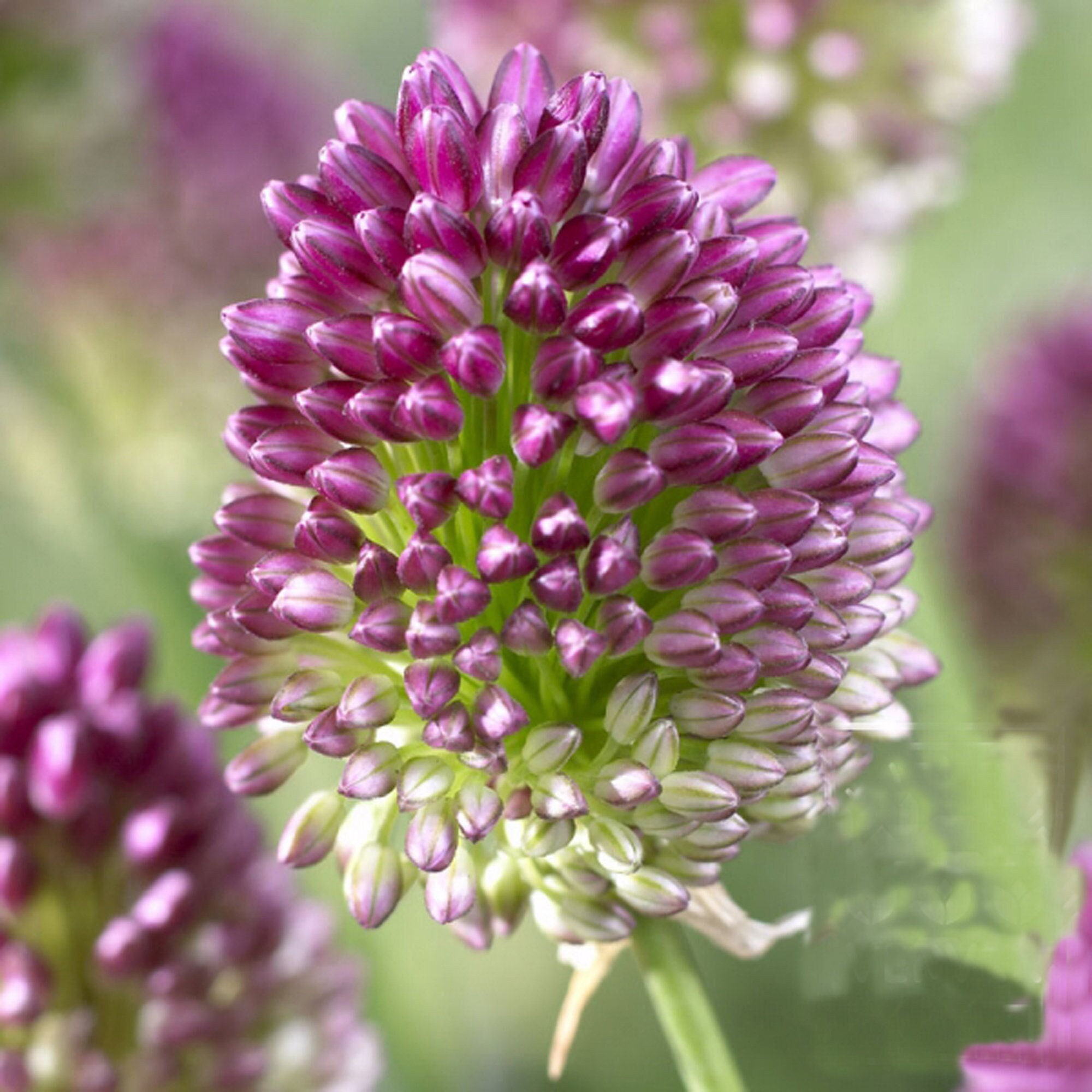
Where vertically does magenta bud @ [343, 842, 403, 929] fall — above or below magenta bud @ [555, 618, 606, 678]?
below

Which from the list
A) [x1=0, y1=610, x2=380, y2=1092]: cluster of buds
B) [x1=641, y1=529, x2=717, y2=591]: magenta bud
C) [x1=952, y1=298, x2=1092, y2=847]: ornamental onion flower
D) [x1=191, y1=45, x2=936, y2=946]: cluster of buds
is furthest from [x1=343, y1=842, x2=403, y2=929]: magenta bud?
[x1=952, y1=298, x2=1092, y2=847]: ornamental onion flower

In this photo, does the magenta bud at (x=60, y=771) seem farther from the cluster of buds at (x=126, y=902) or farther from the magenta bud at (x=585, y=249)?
the magenta bud at (x=585, y=249)

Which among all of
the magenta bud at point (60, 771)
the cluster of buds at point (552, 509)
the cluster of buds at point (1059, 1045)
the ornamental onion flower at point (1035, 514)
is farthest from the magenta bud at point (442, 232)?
the ornamental onion flower at point (1035, 514)

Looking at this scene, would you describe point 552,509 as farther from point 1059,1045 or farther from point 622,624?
point 1059,1045

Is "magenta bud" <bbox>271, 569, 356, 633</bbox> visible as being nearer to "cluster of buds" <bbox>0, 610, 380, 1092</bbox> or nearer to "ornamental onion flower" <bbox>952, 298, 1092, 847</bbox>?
"cluster of buds" <bbox>0, 610, 380, 1092</bbox>

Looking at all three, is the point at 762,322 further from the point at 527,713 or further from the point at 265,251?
the point at 265,251

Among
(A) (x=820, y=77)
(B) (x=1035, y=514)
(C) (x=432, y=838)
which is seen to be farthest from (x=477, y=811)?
(B) (x=1035, y=514)
